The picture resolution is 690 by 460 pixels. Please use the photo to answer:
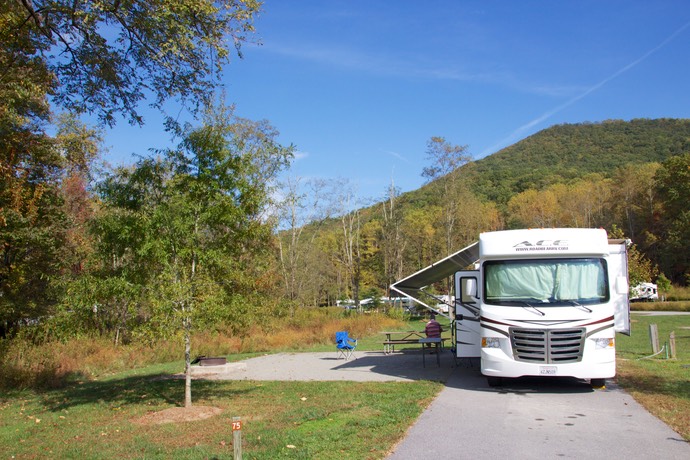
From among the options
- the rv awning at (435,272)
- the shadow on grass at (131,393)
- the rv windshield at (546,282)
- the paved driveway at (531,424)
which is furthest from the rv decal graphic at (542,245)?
the shadow on grass at (131,393)

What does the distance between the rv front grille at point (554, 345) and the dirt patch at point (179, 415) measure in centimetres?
555

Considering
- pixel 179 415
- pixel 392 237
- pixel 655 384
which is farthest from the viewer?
pixel 392 237

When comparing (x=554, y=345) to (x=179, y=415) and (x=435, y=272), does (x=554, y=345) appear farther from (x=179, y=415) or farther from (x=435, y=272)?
(x=179, y=415)

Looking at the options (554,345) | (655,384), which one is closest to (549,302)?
(554,345)

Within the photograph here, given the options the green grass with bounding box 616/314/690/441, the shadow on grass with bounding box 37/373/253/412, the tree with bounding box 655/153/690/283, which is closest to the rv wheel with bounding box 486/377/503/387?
the green grass with bounding box 616/314/690/441

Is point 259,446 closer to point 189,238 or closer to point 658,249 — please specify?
point 189,238

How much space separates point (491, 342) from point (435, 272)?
13.9ft

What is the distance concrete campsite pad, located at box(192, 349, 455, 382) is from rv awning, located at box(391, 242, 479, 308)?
187 cm

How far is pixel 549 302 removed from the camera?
10.2 metres

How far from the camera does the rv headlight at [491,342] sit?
10270 mm

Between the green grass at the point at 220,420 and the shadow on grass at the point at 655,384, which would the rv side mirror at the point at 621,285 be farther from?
the green grass at the point at 220,420

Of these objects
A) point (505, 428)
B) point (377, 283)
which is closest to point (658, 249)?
point (377, 283)

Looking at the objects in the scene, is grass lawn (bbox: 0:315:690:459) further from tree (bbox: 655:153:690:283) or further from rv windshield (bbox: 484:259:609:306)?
tree (bbox: 655:153:690:283)

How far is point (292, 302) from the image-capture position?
414 inches
